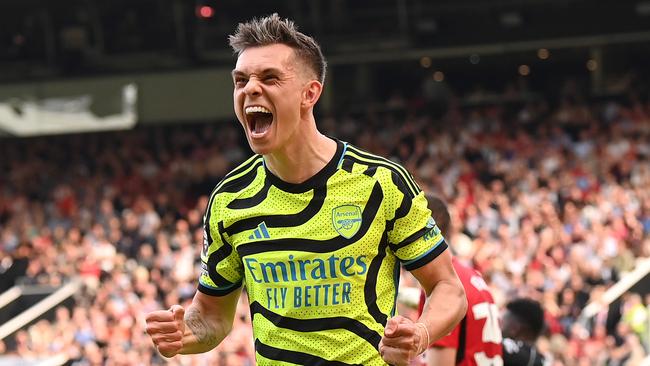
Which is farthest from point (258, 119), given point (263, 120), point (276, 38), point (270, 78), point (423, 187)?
point (423, 187)

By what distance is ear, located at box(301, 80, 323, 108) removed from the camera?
3884 mm

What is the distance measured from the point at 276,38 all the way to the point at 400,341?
106cm

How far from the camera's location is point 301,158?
3947 millimetres

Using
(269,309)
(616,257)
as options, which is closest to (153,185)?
(616,257)

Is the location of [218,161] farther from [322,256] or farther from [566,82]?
[322,256]

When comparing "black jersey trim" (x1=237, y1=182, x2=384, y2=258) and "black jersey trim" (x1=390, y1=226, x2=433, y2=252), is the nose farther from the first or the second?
"black jersey trim" (x1=390, y1=226, x2=433, y2=252)

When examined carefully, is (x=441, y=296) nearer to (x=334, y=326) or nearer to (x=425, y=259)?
(x=425, y=259)

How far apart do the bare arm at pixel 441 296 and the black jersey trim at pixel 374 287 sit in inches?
4.9

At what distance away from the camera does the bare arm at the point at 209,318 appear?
4.09 meters

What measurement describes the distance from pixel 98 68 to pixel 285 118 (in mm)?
22840

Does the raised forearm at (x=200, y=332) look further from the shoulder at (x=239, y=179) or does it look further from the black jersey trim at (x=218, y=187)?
the shoulder at (x=239, y=179)

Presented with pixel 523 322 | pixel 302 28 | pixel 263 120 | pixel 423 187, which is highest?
pixel 263 120

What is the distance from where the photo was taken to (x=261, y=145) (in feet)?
12.3

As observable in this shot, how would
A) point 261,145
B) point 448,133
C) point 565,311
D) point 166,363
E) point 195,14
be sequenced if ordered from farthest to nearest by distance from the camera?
point 195,14 < point 448,133 < point 166,363 < point 565,311 < point 261,145
